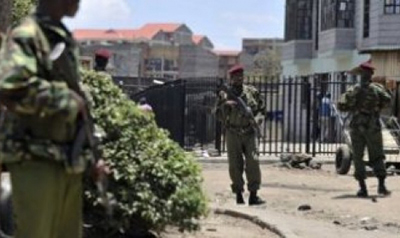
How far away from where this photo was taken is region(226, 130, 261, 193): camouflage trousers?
11242 mm

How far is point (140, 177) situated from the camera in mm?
6258

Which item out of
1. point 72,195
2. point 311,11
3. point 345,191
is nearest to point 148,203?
point 72,195

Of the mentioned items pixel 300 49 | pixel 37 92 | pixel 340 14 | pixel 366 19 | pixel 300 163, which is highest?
pixel 340 14

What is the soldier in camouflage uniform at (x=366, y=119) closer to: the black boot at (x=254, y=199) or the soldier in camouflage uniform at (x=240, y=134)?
the soldier in camouflage uniform at (x=240, y=134)

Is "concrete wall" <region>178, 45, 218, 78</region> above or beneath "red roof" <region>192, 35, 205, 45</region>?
beneath

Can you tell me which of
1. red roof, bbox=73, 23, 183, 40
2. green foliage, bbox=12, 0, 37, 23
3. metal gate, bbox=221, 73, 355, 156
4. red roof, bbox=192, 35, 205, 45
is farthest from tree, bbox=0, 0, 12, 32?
red roof, bbox=192, 35, 205, 45

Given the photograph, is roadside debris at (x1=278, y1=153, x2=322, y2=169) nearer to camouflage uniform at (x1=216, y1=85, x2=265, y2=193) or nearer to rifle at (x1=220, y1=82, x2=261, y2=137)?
camouflage uniform at (x1=216, y1=85, x2=265, y2=193)

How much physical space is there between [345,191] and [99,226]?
7.16 m

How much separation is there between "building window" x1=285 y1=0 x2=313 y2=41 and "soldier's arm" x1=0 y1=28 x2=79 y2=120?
3707 cm

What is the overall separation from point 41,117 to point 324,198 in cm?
843

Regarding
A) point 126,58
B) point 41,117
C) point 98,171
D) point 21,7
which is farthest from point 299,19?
point 126,58

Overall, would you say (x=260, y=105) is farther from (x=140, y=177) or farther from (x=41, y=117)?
(x=41, y=117)

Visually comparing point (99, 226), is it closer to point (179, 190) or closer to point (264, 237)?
point (179, 190)

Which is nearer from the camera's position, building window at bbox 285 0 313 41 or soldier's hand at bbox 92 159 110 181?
soldier's hand at bbox 92 159 110 181
